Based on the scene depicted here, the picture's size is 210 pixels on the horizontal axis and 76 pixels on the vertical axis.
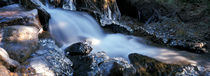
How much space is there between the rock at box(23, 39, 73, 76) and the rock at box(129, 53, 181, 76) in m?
1.61

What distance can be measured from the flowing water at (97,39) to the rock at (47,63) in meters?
1.22

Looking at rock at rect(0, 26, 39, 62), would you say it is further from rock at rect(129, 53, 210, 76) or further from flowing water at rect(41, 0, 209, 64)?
rock at rect(129, 53, 210, 76)

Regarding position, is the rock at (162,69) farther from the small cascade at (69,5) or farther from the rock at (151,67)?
the small cascade at (69,5)

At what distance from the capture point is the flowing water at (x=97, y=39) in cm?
515

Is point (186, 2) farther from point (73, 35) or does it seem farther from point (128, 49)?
point (73, 35)

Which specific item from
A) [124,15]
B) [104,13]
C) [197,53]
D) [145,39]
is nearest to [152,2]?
[124,15]

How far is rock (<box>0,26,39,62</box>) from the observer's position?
3.79m

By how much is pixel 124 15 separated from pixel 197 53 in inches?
226

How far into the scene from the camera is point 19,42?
13.2ft

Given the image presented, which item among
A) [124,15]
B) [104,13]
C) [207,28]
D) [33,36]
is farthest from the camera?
[124,15]

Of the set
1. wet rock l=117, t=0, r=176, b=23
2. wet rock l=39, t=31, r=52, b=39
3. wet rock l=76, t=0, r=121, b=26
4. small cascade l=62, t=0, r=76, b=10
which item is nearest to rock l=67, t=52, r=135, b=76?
wet rock l=39, t=31, r=52, b=39

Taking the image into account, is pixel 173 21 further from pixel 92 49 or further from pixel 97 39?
pixel 92 49

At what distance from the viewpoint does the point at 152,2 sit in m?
9.81

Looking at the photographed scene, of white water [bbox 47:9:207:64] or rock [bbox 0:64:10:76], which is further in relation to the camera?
white water [bbox 47:9:207:64]
